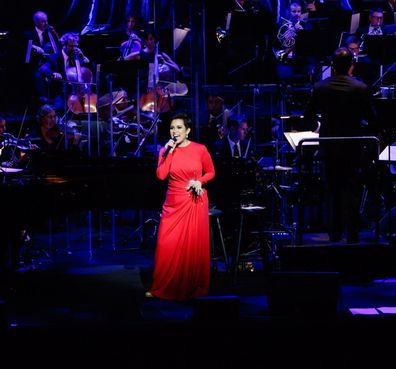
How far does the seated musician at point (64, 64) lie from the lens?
39.1 ft

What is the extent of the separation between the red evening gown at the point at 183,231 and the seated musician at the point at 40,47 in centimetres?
555

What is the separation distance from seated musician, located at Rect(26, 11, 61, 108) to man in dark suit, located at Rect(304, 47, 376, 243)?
6065mm

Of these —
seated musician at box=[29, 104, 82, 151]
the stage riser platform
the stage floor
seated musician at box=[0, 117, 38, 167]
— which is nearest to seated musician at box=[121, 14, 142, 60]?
seated musician at box=[29, 104, 82, 151]

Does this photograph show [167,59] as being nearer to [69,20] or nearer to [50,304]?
[69,20]

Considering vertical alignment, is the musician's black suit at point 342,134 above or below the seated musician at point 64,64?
below

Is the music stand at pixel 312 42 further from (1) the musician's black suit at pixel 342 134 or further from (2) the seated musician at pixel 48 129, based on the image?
(2) the seated musician at pixel 48 129

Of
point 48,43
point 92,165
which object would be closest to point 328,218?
point 92,165

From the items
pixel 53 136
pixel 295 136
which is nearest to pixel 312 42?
pixel 295 136

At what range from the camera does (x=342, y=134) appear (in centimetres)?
695

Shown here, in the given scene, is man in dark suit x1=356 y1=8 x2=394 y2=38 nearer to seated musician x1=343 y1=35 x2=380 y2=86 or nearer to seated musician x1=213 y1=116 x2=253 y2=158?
seated musician x1=343 y1=35 x2=380 y2=86

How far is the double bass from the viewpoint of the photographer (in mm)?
11320

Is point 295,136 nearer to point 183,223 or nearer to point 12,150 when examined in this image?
point 183,223

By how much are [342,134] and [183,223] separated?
1.73 metres

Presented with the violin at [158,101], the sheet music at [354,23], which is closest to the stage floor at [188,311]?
the violin at [158,101]
